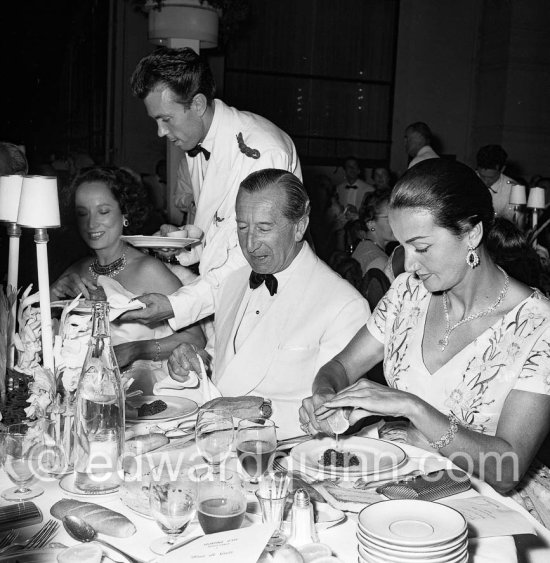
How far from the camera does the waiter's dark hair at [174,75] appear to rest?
3199 millimetres

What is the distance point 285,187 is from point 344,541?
149cm

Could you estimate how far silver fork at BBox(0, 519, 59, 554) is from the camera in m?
1.32

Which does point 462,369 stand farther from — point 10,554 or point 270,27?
point 270,27

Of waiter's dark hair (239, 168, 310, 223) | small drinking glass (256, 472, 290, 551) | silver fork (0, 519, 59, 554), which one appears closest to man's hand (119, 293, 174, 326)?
waiter's dark hair (239, 168, 310, 223)

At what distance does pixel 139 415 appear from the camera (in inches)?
80.8

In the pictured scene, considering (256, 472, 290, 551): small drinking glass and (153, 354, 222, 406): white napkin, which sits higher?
(256, 472, 290, 551): small drinking glass

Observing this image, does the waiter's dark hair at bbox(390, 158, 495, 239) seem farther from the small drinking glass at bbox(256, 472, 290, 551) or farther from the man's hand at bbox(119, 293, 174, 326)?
the man's hand at bbox(119, 293, 174, 326)

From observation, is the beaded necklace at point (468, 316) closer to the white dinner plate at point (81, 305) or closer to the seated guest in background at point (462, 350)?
the seated guest in background at point (462, 350)

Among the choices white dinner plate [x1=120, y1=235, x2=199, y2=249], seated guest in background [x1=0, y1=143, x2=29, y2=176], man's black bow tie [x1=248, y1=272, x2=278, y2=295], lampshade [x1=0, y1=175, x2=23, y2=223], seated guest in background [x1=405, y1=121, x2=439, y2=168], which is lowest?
man's black bow tie [x1=248, y1=272, x2=278, y2=295]

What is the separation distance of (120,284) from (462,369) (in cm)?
171

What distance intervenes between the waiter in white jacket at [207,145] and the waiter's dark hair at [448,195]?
109cm

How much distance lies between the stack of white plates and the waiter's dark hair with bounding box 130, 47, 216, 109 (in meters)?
2.35

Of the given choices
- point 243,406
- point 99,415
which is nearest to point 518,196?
point 243,406

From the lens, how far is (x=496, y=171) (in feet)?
25.1
